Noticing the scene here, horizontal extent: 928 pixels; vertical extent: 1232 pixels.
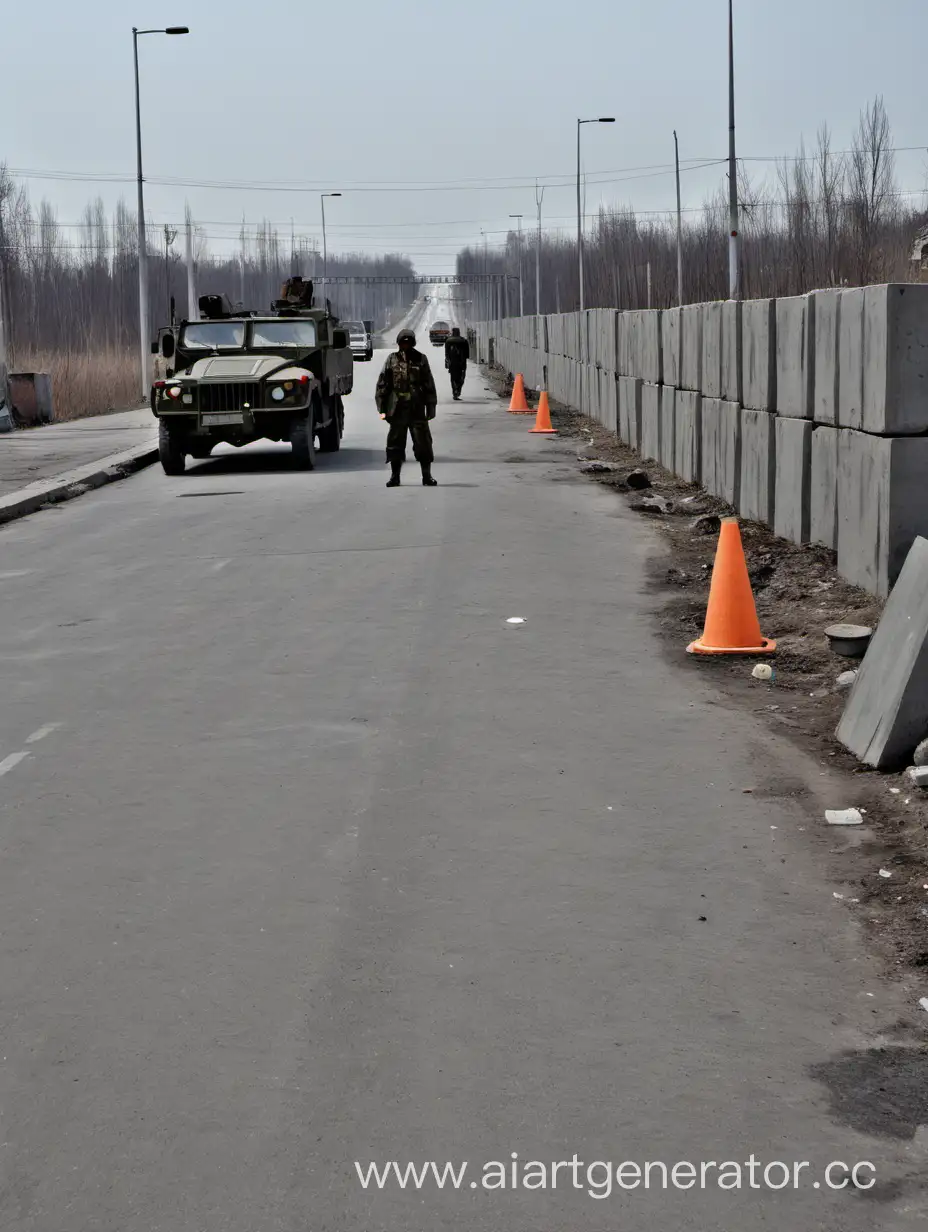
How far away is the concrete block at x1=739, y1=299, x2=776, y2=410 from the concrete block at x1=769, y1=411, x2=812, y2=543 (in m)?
0.48

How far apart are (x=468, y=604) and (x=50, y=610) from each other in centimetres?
291

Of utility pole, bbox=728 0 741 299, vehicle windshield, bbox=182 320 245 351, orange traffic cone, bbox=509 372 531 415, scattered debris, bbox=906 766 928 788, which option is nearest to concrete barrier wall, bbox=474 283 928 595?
scattered debris, bbox=906 766 928 788

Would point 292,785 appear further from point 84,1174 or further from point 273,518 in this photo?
point 273,518

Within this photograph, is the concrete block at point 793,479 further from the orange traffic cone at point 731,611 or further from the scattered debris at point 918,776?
the scattered debris at point 918,776

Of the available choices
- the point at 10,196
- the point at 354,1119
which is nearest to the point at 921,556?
the point at 354,1119

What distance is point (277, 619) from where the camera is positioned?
11.3 meters

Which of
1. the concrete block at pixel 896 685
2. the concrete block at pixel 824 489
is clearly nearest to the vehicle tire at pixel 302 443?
the concrete block at pixel 824 489

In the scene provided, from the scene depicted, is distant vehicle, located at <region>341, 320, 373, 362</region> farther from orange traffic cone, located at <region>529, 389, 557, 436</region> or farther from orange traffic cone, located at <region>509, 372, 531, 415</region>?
orange traffic cone, located at <region>529, 389, 557, 436</region>

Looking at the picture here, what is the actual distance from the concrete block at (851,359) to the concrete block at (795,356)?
0.96 metres

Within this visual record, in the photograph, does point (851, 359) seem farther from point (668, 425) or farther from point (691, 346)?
point (668, 425)

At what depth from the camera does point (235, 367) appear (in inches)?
918

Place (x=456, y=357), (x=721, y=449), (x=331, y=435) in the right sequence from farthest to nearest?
(x=456, y=357), (x=331, y=435), (x=721, y=449)

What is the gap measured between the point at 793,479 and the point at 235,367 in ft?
37.7

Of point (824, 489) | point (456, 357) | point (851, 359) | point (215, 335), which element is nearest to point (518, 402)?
point (456, 357)
